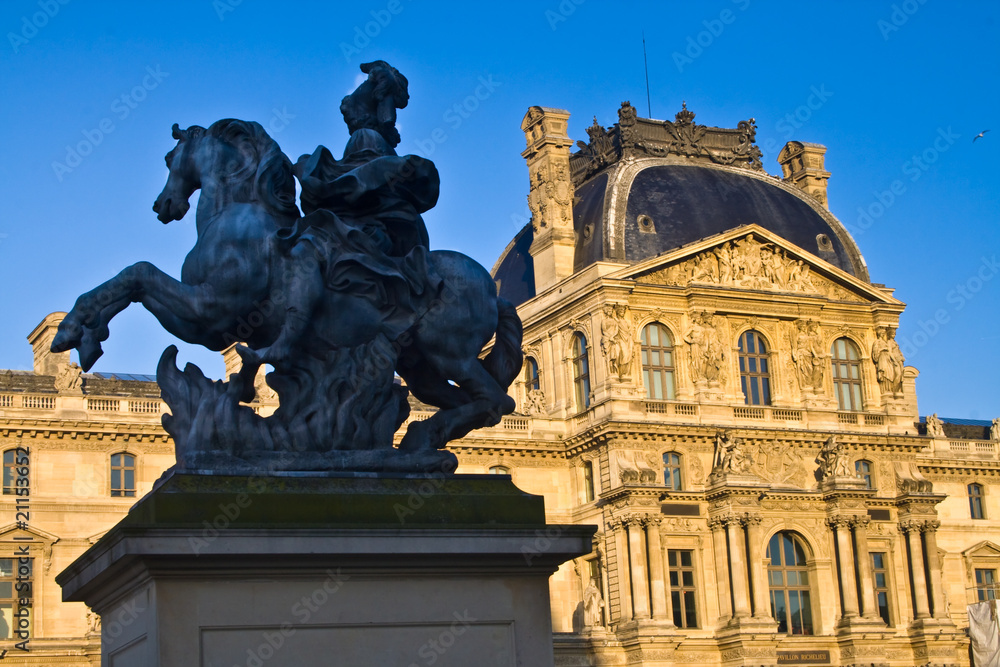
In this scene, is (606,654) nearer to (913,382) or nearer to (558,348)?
(558,348)

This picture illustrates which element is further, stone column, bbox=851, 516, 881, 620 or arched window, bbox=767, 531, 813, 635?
stone column, bbox=851, 516, 881, 620

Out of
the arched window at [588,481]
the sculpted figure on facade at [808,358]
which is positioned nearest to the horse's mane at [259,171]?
the arched window at [588,481]

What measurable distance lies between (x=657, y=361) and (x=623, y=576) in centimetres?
729

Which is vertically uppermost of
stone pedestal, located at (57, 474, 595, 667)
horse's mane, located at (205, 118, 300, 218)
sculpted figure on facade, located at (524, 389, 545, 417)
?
sculpted figure on facade, located at (524, 389, 545, 417)

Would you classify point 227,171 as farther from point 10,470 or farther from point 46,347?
point 46,347

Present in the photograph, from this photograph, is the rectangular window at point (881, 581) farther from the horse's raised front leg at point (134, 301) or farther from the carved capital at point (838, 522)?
the horse's raised front leg at point (134, 301)

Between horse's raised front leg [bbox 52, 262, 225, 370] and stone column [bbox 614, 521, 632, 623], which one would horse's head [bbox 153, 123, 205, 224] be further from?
stone column [bbox 614, 521, 632, 623]

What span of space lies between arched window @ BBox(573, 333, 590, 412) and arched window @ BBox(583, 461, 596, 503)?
74.5 inches

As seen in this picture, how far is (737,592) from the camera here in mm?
46656

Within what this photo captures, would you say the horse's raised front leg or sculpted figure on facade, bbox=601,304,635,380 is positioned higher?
sculpted figure on facade, bbox=601,304,635,380

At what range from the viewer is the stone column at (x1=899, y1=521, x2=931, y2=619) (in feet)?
164

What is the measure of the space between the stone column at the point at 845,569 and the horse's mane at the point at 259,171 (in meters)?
42.3

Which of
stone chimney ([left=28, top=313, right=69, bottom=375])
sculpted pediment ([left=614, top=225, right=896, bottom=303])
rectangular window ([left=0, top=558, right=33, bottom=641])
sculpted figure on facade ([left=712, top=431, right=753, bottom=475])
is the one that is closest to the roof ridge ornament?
sculpted pediment ([left=614, top=225, right=896, bottom=303])

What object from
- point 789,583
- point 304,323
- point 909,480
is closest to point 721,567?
point 789,583
